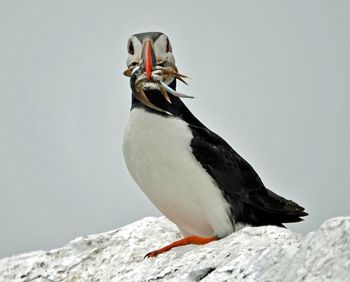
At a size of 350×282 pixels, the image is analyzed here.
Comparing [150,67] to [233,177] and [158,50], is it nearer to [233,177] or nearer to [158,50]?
[158,50]

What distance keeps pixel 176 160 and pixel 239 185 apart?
2.25ft

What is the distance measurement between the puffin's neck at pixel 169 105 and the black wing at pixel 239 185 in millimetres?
138

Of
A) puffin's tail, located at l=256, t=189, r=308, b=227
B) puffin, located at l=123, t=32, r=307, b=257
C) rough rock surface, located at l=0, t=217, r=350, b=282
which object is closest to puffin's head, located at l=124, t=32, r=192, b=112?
puffin, located at l=123, t=32, r=307, b=257

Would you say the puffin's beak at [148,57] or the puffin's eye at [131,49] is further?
the puffin's eye at [131,49]

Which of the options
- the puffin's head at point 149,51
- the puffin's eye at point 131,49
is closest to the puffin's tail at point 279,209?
the puffin's head at point 149,51

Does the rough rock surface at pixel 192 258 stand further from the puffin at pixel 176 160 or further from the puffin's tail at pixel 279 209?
the puffin's tail at pixel 279 209

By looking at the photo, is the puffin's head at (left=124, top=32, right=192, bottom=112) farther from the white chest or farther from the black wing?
the black wing

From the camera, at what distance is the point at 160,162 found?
7637mm

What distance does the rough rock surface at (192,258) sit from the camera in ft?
17.8

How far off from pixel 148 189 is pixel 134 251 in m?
0.88

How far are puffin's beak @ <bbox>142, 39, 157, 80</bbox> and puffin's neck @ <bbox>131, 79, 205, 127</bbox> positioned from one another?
0.25 metres

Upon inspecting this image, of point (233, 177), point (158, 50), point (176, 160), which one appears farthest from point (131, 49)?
point (233, 177)

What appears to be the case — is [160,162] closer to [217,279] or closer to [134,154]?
[134,154]

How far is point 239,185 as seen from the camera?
7.82 meters
